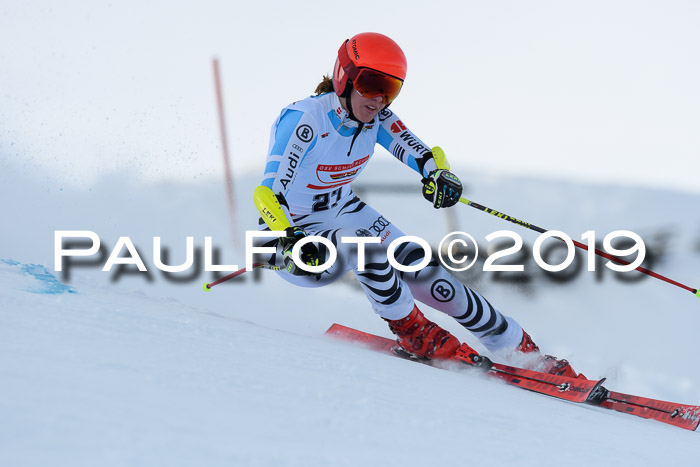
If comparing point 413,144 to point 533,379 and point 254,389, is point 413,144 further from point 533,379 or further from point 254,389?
point 254,389

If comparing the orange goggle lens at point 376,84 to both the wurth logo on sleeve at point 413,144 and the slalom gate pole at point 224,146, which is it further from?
the slalom gate pole at point 224,146

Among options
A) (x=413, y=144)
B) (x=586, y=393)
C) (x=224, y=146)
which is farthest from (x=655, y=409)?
(x=224, y=146)

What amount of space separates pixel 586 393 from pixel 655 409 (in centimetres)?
30

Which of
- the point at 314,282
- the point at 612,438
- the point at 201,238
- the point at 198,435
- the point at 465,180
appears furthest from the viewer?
the point at 465,180

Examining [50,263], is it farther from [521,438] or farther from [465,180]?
[465,180]

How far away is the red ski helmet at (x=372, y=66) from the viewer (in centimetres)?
267

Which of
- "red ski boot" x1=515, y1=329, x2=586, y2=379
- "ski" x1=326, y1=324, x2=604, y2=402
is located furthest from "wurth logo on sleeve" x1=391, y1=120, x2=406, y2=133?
"red ski boot" x1=515, y1=329, x2=586, y2=379

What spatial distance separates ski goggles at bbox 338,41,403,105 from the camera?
8.77 feet

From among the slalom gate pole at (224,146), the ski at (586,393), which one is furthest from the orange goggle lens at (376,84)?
the slalom gate pole at (224,146)

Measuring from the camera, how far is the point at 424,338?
319 cm

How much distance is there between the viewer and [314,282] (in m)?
3.06

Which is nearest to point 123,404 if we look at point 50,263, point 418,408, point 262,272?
point 418,408

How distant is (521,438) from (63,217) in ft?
13.8

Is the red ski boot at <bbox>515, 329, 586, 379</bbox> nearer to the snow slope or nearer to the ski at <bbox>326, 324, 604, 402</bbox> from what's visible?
the ski at <bbox>326, 324, 604, 402</bbox>
